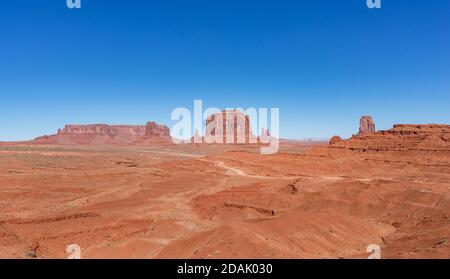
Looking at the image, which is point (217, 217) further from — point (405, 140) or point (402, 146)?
point (405, 140)

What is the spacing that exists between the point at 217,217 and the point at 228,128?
5353 inches

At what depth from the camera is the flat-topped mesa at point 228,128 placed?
155 metres

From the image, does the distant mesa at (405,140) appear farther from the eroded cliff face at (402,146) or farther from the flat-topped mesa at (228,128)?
the flat-topped mesa at (228,128)

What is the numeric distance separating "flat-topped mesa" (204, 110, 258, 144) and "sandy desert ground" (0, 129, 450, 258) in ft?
354

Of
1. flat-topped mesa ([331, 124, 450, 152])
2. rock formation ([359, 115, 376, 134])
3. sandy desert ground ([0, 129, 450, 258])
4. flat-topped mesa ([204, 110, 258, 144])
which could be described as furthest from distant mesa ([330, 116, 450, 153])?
flat-topped mesa ([204, 110, 258, 144])

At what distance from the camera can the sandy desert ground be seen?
54.5ft

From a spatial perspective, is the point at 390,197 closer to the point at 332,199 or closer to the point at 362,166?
the point at 332,199

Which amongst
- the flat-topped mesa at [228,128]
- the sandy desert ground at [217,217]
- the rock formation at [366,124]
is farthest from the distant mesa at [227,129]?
the sandy desert ground at [217,217]

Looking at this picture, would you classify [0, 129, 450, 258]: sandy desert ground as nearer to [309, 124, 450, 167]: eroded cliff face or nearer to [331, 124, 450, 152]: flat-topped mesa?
[309, 124, 450, 167]: eroded cliff face
